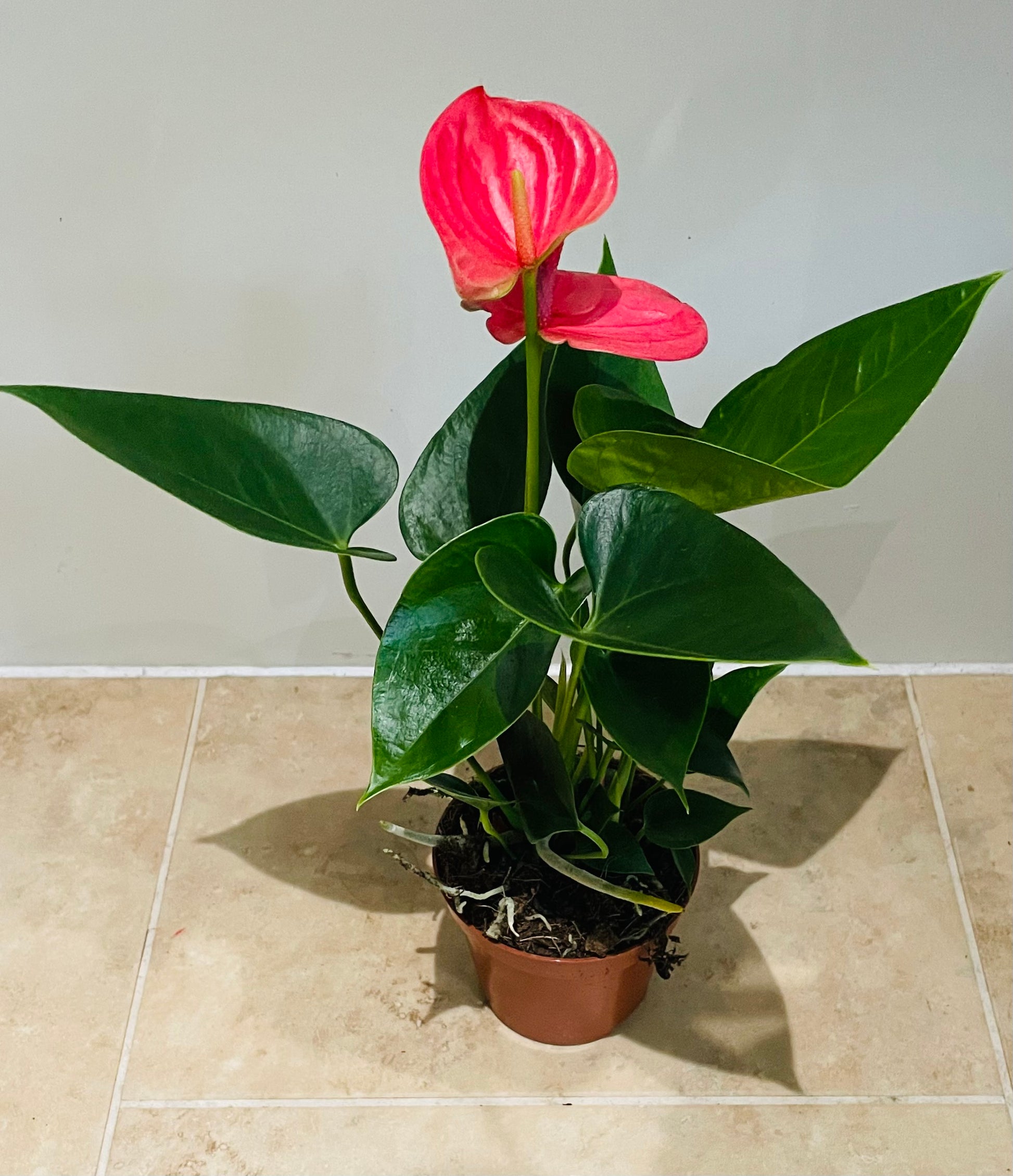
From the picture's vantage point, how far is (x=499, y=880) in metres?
1.00

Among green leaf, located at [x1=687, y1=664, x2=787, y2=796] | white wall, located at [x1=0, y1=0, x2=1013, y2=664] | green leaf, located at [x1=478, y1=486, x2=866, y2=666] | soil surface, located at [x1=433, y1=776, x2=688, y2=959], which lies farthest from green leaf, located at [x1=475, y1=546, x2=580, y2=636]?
white wall, located at [x1=0, y1=0, x2=1013, y2=664]

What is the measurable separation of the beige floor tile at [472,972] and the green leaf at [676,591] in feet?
1.84

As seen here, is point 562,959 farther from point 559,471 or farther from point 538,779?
point 559,471

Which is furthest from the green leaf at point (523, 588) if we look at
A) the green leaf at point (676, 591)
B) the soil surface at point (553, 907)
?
the soil surface at point (553, 907)

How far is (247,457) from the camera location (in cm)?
77

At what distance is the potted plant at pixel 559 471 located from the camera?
64 cm

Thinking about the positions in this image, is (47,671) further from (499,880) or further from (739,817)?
(739,817)

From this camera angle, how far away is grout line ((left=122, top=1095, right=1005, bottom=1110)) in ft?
3.43

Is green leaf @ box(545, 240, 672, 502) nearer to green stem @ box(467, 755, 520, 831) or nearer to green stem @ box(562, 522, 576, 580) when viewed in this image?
green stem @ box(562, 522, 576, 580)

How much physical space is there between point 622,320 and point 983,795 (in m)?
0.81

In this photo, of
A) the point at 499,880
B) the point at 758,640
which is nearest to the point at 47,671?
the point at 499,880

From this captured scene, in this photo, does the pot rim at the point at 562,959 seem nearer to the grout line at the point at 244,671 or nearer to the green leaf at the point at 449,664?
the green leaf at the point at 449,664

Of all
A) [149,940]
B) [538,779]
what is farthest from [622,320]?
[149,940]

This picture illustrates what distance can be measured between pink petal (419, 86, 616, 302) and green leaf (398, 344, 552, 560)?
0.19 m
